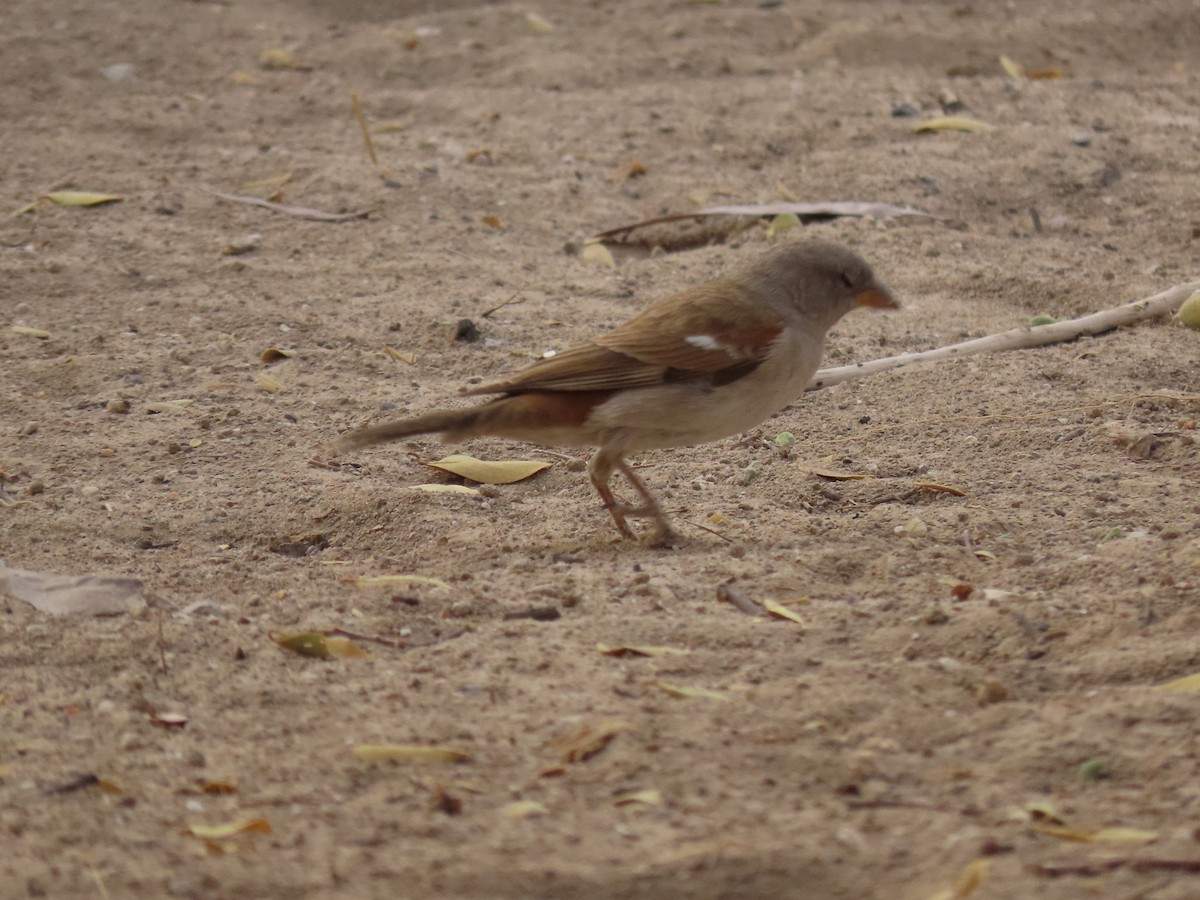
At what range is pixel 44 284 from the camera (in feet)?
24.1

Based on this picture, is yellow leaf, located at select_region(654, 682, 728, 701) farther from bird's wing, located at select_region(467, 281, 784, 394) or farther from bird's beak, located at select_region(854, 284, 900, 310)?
bird's beak, located at select_region(854, 284, 900, 310)

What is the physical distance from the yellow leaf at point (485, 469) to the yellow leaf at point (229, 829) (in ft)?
8.17

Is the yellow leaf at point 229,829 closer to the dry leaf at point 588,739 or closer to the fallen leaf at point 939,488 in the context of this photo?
the dry leaf at point 588,739

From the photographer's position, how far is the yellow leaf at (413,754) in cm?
353

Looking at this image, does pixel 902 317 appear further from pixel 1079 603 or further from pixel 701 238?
pixel 1079 603

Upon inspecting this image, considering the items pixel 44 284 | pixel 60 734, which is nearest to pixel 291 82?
pixel 44 284

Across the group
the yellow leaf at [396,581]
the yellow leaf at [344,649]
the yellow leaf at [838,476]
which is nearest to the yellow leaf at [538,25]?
the yellow leaf at [838,476]

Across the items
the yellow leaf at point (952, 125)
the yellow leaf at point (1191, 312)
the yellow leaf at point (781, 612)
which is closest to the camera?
the yellow leaf at point (781, 612)

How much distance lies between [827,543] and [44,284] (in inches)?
171

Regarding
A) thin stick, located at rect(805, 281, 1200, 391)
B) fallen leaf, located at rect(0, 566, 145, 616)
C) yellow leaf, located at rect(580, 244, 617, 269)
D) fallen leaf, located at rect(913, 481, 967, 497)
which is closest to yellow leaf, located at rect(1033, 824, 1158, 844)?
fallen leaf, located at rect(913, 481, 967, 497)

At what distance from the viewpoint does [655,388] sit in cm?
513

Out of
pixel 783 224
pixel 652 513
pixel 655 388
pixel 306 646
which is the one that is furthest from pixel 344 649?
pixel 783 224

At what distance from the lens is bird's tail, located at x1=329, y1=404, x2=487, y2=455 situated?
4852 mm

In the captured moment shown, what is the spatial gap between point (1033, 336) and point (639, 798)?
3842 mm
